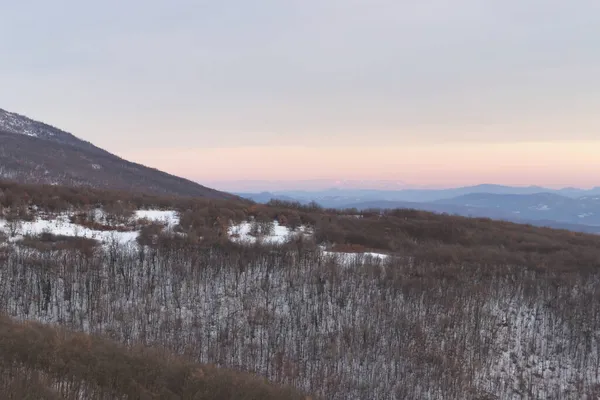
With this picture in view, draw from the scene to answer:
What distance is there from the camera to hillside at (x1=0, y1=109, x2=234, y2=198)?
6756 cm

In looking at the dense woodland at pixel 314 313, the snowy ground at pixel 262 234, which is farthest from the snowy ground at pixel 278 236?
the dense woodland at pixel 314 313

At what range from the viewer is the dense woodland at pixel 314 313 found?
901 centimetres

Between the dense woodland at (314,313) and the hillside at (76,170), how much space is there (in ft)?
175

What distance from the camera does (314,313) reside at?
1116 cm

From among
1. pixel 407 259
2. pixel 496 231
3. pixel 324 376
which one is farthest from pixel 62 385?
pixel 496 231

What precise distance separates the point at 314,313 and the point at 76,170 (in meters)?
82.7

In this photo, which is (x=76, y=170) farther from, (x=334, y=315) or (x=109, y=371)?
(x=109, y=371)

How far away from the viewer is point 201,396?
21.7 ft

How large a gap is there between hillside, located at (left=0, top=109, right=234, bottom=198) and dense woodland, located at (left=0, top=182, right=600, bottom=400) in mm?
53310

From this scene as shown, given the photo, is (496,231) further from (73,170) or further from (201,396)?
(73,170)

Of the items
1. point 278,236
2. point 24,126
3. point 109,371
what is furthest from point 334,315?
point 24,126

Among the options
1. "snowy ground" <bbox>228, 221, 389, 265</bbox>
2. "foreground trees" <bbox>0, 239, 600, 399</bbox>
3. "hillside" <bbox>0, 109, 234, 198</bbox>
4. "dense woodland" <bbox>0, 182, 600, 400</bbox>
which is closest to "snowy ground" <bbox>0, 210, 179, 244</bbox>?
"dense woodland" <bbox>0, 182, 600, 400</bbox>

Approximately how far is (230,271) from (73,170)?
7902cm

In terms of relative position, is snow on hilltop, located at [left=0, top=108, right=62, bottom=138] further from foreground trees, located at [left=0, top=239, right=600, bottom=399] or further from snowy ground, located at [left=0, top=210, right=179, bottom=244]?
foreground trees, located at [left=0, top=239, right=600, bottom=399]
